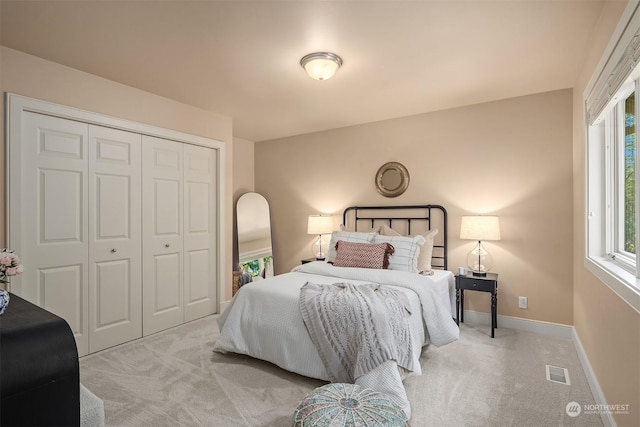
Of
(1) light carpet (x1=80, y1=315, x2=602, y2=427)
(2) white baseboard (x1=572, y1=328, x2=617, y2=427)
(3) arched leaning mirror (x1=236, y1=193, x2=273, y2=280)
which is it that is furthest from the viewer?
(3) arched leaning mirror (x1=236, y1=193, x2=273, y2=280)

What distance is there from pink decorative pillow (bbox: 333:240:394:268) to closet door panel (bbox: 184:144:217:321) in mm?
1616

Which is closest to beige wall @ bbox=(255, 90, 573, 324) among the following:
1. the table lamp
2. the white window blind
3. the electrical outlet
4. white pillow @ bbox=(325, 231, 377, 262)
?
the electrical outlet

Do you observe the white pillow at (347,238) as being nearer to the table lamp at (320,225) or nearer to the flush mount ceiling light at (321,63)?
the table lamp at (320,225)

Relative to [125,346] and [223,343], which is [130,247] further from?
[223,343]

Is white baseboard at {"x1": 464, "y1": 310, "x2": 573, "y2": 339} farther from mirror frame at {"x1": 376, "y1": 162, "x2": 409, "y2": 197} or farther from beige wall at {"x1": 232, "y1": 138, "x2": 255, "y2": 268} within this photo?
beige wall at {"x1": 232, "y1": 138, "x2": 255, "y2": 268}

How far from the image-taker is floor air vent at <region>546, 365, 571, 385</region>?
243 centimetres

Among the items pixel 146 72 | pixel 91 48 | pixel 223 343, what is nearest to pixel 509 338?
pixel 223 343

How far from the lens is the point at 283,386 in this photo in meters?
2.38

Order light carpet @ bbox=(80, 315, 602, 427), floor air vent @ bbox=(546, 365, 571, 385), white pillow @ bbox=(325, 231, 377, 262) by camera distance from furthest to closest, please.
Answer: white pillow @ bbox=(325, 231, 377, 262)
floor air vent @ bbox=(546, 365, 571, 385)
light carpet @ bbox=(80, 315, 602, 427)

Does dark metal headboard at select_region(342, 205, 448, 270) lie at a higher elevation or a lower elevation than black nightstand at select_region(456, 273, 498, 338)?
higher

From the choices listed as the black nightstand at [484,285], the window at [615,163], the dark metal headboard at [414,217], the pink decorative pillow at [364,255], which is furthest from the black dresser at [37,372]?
the dark metal headboard at [414,217]

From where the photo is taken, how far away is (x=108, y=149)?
10.3 feet

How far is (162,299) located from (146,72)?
7.43ft

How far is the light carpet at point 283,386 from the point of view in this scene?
2016 mm
